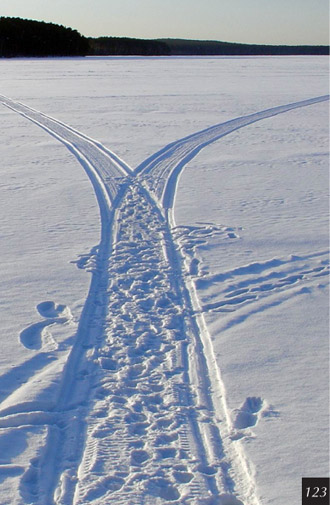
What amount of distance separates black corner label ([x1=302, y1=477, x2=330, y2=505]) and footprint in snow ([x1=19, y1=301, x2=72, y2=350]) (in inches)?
73.4

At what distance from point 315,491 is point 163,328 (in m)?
1.70

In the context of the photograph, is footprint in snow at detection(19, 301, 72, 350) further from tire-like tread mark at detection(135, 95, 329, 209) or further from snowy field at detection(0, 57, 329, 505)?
tire-like tread mark at detection(135, 95, 329, 209)

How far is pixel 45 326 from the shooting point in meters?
4.23

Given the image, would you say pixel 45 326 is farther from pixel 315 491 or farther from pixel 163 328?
pixel 315 491

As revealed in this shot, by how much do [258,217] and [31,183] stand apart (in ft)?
10.6

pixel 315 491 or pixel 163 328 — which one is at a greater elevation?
pixel 163 328

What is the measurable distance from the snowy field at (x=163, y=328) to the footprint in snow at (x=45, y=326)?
1 centimetres

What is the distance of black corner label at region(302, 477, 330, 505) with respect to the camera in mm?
2650

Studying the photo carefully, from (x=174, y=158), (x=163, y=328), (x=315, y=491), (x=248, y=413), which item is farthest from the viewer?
(x=174, y=158)

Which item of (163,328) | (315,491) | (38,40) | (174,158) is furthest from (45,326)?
(38,40)

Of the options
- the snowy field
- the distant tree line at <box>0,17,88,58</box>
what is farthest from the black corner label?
the distant tree line at <box>0,17,88,58</box>

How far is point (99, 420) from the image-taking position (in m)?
3.17

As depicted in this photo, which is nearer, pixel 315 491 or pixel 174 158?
pixel 315 491

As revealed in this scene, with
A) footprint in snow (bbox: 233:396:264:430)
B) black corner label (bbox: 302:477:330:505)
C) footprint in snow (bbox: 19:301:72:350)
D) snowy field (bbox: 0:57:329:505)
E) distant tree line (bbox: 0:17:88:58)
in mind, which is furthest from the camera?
distant tree line (bbox: 0:17:88:58)
